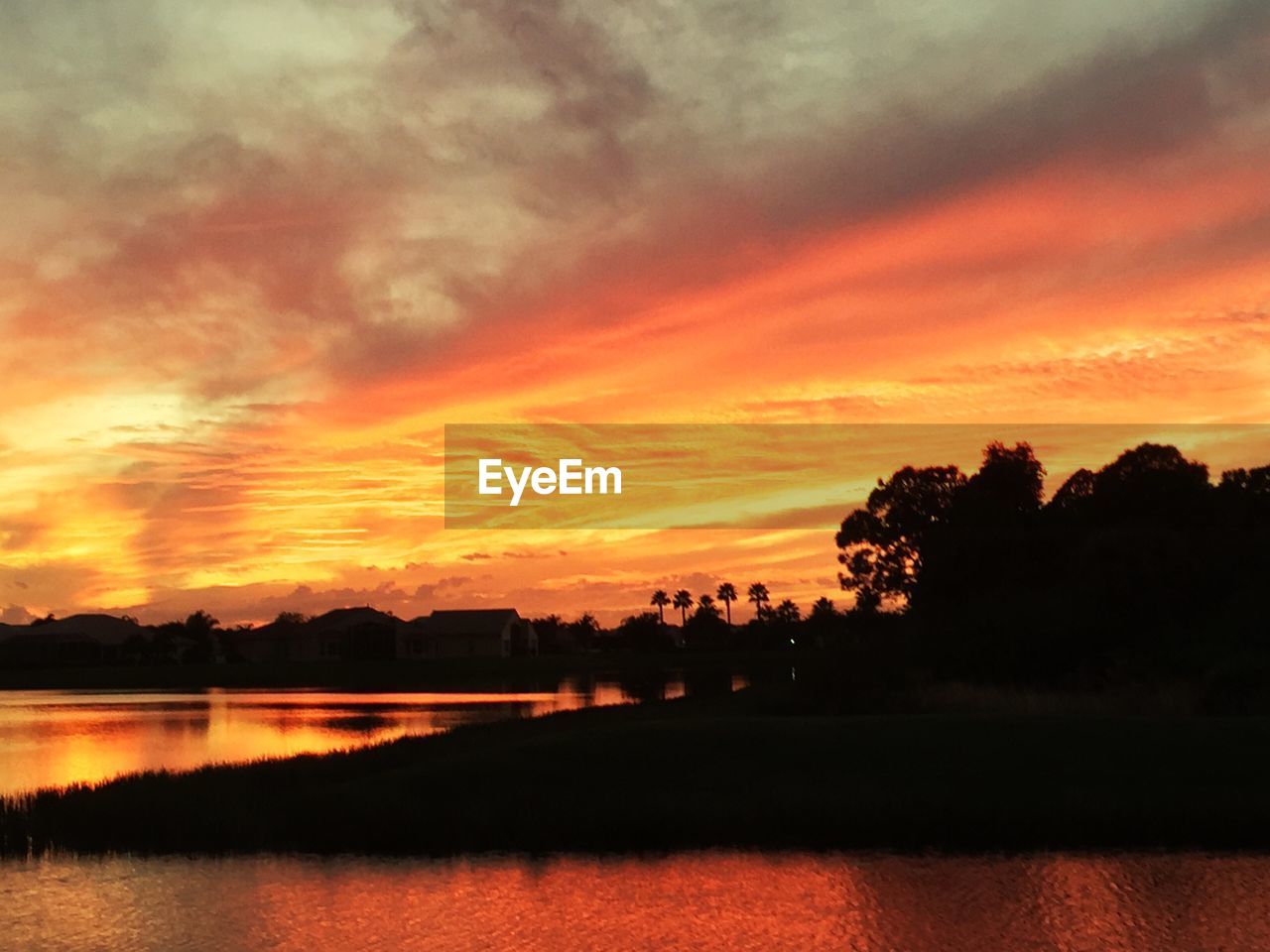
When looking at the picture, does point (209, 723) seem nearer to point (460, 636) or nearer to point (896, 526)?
point (896, 526)

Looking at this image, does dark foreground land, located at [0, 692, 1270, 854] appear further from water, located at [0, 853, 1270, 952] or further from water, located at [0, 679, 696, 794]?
water, located at [0, 679, 696, 794]

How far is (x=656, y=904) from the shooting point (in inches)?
1000

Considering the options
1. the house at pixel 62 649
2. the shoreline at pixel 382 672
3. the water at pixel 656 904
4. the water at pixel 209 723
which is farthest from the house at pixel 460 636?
the water at pixel 656 904

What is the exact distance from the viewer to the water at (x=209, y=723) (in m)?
54.9

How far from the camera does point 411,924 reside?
79.3 ft

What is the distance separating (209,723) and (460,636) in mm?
117011

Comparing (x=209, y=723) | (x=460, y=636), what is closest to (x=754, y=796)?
(x=209, y=723)

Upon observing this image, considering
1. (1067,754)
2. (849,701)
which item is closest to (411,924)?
(1067,754)

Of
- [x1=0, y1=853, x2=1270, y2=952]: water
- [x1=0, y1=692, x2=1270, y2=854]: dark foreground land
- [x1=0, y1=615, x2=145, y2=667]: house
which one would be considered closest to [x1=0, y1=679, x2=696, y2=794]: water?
[x1=0, y1=692, x2=1270, y2=854]: dark foreground land

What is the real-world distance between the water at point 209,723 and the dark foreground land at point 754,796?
1293 cm

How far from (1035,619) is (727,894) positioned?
40.9 meters

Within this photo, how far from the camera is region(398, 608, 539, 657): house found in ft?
634

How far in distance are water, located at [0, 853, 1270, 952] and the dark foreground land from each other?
6.35ft

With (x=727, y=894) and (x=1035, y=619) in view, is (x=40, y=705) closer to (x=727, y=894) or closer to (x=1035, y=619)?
(x=1035, y=619)
